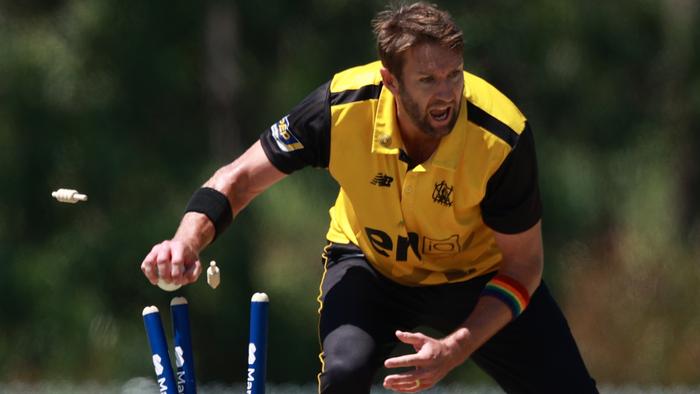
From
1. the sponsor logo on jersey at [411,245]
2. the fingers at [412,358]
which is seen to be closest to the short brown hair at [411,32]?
the sponsor logo on jersey at [411,245]

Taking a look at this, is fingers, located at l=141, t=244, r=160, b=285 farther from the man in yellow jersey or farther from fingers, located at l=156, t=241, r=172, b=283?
the man in yellow jersey

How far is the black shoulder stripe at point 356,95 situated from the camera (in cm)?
395

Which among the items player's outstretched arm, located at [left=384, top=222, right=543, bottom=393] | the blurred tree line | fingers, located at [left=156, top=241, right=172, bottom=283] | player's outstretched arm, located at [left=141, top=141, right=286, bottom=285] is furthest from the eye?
the blurred tree line

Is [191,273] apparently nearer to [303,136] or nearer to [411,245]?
[303,136]

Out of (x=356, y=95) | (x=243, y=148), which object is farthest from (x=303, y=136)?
(x=243, y=148)

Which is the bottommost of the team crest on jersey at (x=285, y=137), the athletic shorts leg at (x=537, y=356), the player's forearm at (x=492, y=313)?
the athletic shorts leg at (x=537, y=356)

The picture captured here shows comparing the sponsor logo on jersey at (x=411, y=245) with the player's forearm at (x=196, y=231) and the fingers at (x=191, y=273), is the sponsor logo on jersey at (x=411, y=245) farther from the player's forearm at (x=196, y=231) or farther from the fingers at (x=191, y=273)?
the fingers at (x=191, y=273)

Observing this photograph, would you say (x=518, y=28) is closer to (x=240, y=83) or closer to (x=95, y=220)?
(x=240, y=83)

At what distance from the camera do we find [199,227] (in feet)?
12.6

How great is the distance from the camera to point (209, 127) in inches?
399

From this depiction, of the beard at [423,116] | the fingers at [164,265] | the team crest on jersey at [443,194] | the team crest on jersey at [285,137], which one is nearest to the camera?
the fingers at [164,265]

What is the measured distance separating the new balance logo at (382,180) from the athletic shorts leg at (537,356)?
572mm

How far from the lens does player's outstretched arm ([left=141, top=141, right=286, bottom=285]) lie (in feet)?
11.5

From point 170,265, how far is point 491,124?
1.04 metres
